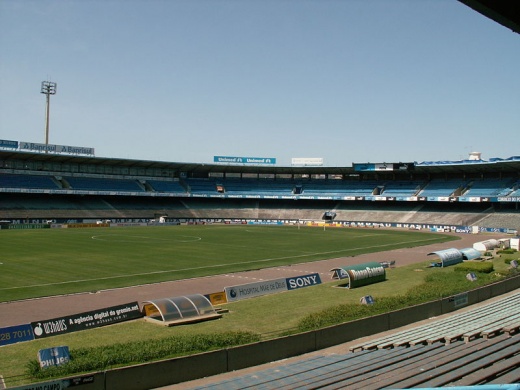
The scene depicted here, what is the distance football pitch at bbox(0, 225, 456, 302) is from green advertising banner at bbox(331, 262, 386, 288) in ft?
33.7

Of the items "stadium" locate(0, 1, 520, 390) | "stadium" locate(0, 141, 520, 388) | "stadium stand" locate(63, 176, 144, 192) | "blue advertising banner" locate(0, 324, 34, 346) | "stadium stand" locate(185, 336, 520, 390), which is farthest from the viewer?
"stadium stand" locate(63, 176, 144, 192)

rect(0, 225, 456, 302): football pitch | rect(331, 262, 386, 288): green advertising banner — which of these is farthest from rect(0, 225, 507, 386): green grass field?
rect(331, 262, 386, 288): green advertising banner

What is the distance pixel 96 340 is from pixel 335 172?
335 ft

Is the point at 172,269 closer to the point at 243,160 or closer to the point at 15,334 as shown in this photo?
the point at 15,334

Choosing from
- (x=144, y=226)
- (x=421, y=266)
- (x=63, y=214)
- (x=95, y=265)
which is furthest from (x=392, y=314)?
(x=63, y=214)

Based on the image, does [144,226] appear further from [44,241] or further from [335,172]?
[335,172]

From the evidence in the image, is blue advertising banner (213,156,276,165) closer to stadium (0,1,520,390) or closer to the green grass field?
stadium (0,1,520,390)

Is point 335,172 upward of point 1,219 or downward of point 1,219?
upward

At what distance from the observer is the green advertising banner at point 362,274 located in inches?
1307

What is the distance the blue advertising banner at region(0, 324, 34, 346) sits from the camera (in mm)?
19766

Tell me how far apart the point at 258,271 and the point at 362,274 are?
966 cm

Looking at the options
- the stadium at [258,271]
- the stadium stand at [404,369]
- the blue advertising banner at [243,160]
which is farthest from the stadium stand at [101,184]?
the stadium stand at [404,369]

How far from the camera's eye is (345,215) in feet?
359

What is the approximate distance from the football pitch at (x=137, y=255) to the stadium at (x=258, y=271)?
0.25 metres
